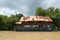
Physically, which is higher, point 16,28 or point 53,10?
point 53,10

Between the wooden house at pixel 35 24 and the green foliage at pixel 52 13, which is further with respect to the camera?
the green foliage at pixel 52 13

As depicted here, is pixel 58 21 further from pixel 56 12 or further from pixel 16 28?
pixel 16 28

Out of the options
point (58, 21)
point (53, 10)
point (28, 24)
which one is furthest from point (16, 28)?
point (53, 10)

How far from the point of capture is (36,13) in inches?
2462

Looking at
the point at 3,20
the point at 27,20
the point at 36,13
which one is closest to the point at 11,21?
the point at 3,20

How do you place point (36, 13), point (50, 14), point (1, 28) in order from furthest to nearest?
point (36, 13) < point (50, 14) < point (1, 28)

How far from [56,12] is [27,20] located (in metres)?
13.3

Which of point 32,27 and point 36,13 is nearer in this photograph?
point 32,27

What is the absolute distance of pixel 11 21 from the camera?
52906 mm

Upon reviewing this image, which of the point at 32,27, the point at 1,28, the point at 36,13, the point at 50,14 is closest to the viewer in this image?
the point at 32,27

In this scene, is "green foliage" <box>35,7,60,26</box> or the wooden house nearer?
the wooden house

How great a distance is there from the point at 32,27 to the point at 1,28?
9.58 m

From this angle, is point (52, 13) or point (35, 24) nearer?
Answer: point (35, 24)

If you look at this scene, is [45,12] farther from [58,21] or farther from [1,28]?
[1,28]
